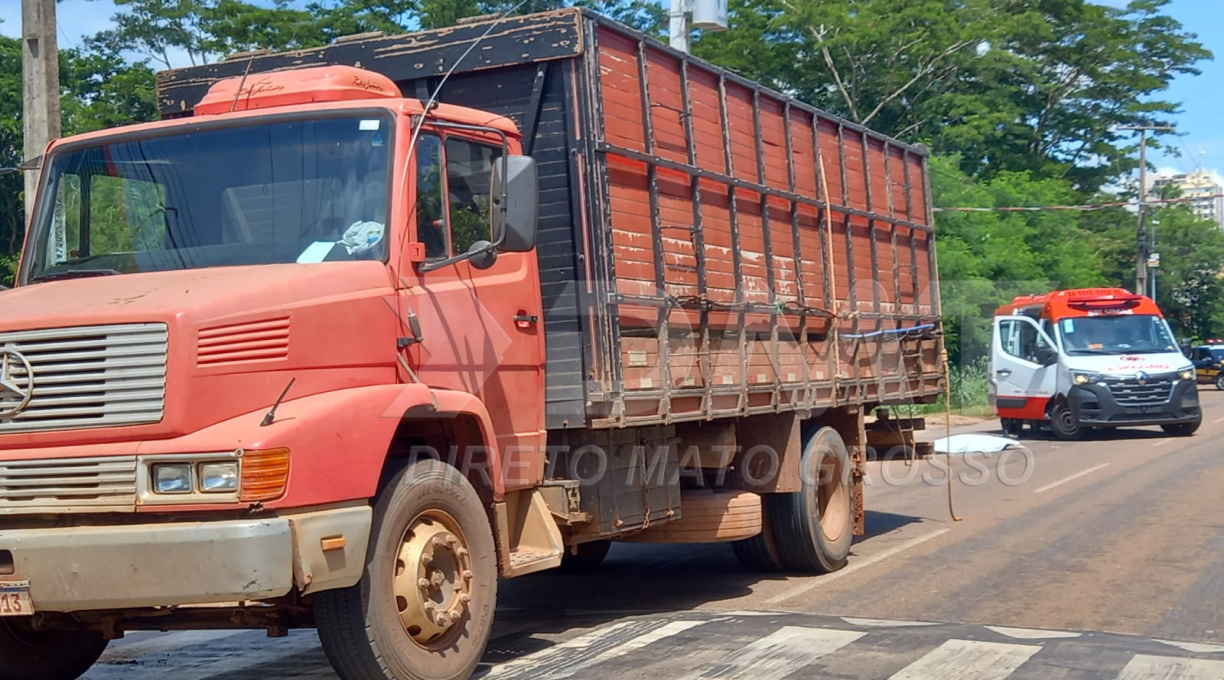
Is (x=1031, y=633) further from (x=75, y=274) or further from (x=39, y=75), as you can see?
(x=39, y=75)

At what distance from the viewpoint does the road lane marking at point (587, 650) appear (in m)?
6.55

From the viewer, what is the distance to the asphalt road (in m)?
6.72

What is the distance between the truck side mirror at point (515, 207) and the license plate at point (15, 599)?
255 centimetres

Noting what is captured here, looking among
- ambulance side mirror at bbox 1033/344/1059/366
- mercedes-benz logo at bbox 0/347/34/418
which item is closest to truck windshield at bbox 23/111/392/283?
mercedes-benz logo at bbox 0/347/34/418

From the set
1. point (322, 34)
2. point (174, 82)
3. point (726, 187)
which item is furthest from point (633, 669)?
point (322, 34)

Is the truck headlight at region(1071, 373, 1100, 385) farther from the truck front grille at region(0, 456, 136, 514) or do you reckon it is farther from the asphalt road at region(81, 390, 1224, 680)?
the truck front grille at region(0, 456, 136, 514)

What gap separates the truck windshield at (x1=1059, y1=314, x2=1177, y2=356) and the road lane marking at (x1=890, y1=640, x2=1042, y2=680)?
56.5ft

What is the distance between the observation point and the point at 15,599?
5.13 metres

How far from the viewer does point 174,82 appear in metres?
8.37

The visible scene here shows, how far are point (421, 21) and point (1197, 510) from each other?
74.4ft

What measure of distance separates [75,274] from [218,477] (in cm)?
179

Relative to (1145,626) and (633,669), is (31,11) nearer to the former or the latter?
(633,669)

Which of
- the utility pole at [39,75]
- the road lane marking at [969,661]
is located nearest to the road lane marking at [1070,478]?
the road lane marking at [969,661]

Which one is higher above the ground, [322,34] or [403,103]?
[322,34]
